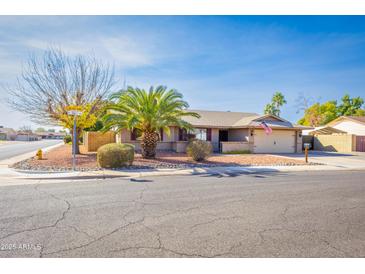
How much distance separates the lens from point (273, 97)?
161ft

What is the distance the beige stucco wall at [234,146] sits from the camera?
71.3 feet

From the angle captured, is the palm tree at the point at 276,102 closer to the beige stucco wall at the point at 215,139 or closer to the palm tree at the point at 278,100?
the palm tree at the point at 278,100

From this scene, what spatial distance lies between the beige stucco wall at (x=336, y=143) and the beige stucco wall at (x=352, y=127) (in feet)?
19.4

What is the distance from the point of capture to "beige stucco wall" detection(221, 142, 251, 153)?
21.7 m

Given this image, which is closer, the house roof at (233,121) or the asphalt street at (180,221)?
the asphalt street at (180,221)

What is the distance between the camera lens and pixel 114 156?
11.4m

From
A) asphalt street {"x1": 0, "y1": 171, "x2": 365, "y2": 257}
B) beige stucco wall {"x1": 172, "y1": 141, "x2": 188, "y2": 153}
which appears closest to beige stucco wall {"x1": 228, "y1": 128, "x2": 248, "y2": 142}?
beige stucco wall {"x1": 172, "y1": 141, "x2": 188, "y2": 153}

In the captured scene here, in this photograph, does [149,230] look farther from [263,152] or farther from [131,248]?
[263,152]

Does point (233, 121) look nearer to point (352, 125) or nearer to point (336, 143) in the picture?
point (336, 143)

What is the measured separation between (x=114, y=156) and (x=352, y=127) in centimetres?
3484

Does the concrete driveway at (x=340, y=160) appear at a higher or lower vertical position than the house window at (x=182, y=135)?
lower

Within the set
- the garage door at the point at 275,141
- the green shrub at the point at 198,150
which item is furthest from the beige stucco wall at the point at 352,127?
the green shrub at the point at 198,150

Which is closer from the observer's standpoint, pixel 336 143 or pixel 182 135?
pixel 182 135

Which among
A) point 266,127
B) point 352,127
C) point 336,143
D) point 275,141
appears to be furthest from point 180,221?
point 352,127
